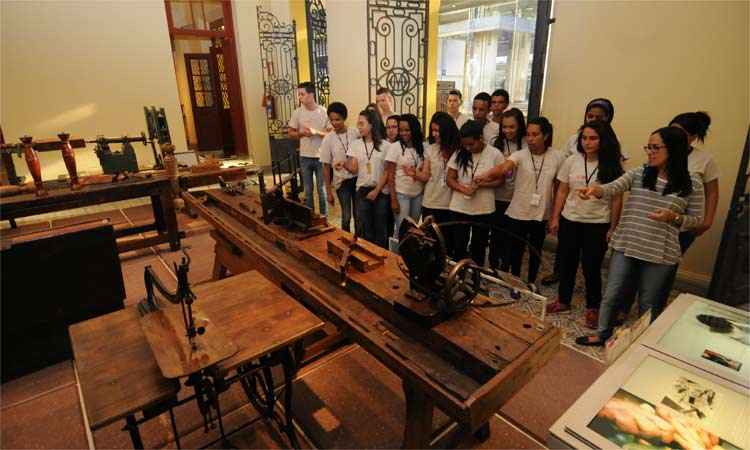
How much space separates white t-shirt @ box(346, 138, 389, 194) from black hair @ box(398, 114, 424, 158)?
1.15 ft

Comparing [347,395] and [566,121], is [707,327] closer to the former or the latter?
[347,395]

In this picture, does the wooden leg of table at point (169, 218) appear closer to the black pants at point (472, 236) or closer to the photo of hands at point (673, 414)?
the black pants at point (472, 236)

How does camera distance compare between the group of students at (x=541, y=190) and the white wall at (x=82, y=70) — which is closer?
the group of students at (x=541, y=190)

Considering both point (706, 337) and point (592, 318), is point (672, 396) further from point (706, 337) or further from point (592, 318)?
point (592, 318)

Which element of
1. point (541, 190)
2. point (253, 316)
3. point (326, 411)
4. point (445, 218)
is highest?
point (541, 190)

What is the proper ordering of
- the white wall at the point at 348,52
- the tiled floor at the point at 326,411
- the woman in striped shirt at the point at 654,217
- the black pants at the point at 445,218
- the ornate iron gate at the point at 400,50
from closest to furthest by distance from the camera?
the tiled floor at the point at 326,411 → the woman in striped shirt at the point at 654,217 → the black pants at the point at 445,218 → the ornate iron gate at the point at 400,50 → the white wall at the point at 348,52

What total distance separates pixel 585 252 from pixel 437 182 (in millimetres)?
1223

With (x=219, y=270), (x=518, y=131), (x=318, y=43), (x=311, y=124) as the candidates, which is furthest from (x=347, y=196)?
(x=318, y=43)

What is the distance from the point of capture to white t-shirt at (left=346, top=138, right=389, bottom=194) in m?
3.69

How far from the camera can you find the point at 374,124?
12.2 ft

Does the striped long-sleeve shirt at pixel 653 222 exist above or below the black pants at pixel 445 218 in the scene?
above

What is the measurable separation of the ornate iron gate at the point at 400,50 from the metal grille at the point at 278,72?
3.48 meters

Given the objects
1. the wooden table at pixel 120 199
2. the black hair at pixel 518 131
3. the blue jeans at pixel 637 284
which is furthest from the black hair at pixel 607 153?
the wooden table at pixel 120 199

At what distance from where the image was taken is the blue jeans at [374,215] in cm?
374
